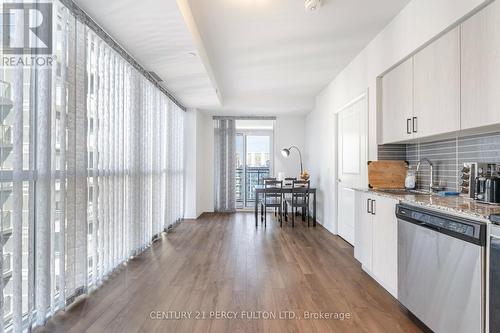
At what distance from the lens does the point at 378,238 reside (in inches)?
102

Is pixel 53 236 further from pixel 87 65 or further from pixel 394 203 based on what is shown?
pixel 394 203

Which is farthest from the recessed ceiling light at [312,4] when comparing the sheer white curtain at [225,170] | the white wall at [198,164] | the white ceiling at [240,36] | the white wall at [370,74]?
the sheer white curtain at [225,170]

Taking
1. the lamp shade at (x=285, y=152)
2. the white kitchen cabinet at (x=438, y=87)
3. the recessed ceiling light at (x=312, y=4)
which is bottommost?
the lamp shade at (x=285, y=152)

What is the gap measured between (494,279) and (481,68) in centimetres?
126

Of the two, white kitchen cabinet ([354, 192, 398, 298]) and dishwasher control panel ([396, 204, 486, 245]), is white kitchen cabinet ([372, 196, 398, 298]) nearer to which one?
white kitchen cabinet ([354, 192, 398, 298])

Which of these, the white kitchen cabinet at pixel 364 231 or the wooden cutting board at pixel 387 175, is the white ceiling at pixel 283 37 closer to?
the wooden cutting board at pixel 387 175

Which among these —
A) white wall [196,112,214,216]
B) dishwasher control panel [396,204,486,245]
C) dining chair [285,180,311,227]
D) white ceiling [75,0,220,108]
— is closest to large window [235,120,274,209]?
white wall [196,112,214,216]

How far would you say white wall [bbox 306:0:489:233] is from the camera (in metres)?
2.16

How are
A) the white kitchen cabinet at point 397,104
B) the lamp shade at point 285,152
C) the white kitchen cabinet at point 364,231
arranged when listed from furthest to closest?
the lamp shade at point 285,152 < the white kitchen cabinet at point 364,231 < the white kitchen cabinet at point 397,104

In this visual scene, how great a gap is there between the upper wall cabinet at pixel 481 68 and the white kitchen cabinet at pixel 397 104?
2.22 feet

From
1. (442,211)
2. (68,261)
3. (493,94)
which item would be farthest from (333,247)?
(68,261)

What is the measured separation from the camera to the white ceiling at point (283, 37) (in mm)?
2625

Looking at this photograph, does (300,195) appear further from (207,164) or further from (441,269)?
(441,269)

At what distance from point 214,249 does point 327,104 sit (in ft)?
10.5
